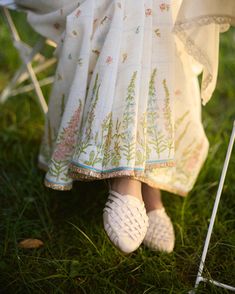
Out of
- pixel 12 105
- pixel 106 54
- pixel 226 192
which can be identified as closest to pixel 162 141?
pixel 106 54

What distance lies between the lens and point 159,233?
4.90 feet

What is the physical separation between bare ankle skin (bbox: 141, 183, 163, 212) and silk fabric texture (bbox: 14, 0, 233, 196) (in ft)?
0.42

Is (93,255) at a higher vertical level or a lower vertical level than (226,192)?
lower

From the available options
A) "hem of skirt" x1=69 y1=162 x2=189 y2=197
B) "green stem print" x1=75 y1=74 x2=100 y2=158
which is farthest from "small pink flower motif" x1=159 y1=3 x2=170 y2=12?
"hem of skirt" x1=69 y1=162 x2=189 y2=197

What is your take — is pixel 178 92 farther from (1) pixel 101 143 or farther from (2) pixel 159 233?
(2) pixel 159 233

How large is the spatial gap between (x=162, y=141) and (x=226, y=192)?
1.72 feet

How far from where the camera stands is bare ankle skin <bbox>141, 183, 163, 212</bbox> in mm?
1572

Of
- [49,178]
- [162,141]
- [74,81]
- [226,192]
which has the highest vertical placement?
[74,81]

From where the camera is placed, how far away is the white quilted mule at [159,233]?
147cm

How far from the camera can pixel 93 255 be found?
1438mm

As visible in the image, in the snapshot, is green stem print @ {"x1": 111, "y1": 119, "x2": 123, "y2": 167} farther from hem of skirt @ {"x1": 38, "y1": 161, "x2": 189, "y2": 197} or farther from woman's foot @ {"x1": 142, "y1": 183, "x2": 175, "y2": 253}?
woman's foot @ {"x1": 142, "y1": 183, "x2": 175, "y2": 253}

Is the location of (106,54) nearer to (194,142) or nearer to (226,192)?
(194,142)

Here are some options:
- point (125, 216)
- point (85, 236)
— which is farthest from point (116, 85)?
point (85, 236)

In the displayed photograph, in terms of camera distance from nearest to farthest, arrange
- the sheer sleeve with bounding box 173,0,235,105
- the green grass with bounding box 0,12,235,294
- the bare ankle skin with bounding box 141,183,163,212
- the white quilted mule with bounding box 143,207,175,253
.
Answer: the sheer sleeve with bounding box 173,0,235,105 → the green grass with bounding box 0,12,235,294 → the white quilted mule with bounding box 143,207,175,253 → the bare ankle skin with bounding box 141,183,163,212
